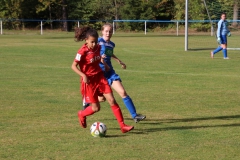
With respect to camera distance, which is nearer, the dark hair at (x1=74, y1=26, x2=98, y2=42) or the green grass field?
the green grass field

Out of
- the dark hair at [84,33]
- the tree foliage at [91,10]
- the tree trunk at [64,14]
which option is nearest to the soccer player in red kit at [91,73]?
the dark hair at [84,33]

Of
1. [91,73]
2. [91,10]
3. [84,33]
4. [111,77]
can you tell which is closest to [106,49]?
[111,77]

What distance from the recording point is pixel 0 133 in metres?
7.77

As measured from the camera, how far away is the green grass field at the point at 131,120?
22.0 feet

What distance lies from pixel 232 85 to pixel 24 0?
46.6 metres

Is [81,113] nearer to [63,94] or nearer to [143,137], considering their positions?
[143,137]

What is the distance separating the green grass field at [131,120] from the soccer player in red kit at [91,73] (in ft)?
1.11

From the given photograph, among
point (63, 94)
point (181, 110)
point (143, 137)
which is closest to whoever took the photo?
point (143, 137)

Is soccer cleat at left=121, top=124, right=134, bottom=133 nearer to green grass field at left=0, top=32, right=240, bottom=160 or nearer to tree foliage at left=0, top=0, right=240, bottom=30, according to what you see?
green grass field at left=0, top=32, right=240, bottom=160

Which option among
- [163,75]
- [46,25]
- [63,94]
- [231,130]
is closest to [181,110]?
[231,130]

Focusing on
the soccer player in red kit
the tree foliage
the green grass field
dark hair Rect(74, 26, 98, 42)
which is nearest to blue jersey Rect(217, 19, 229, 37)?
the green grass field

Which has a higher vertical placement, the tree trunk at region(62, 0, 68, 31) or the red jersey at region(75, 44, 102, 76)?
the red jersey at region(75, 44, 102, 76)

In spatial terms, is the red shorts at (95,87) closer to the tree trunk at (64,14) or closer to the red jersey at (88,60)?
the red jersey at (88,60)

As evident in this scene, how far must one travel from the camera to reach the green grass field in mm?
6695
